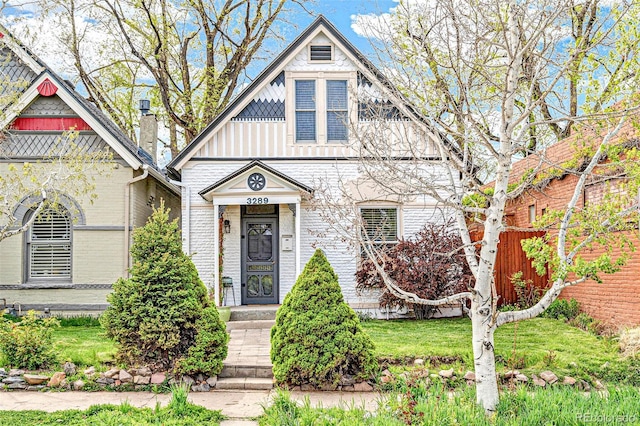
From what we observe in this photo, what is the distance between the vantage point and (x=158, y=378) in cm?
Result: 848

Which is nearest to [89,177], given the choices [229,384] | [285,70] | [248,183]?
[248,183]

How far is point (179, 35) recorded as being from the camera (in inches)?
929

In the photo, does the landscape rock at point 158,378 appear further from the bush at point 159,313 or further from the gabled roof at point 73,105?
the gabled roof at point 73,105

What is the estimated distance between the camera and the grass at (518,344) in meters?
8.73

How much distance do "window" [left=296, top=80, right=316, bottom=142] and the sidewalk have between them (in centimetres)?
782

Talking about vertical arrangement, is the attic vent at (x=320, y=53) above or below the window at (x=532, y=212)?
above

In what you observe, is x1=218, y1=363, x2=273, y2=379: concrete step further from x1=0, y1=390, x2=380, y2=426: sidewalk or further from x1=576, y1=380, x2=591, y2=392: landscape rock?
x1=576, y1=380, x2=591, y2=392: landscape rock

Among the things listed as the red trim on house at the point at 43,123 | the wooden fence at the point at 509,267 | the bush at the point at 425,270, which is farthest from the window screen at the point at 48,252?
the wooden fence at the point at 509,267

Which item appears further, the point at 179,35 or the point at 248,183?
the point at 179,35

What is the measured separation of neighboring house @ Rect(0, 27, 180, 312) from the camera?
1395cm

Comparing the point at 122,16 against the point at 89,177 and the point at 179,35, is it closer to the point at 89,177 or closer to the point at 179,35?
the point at 179,35

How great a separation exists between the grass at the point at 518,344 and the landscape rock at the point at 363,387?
0.89m

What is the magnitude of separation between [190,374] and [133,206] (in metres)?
6.99

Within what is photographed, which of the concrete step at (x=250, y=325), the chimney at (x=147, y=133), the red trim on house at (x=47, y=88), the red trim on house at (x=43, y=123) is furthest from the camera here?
the chimney at (x=147, y=133)
